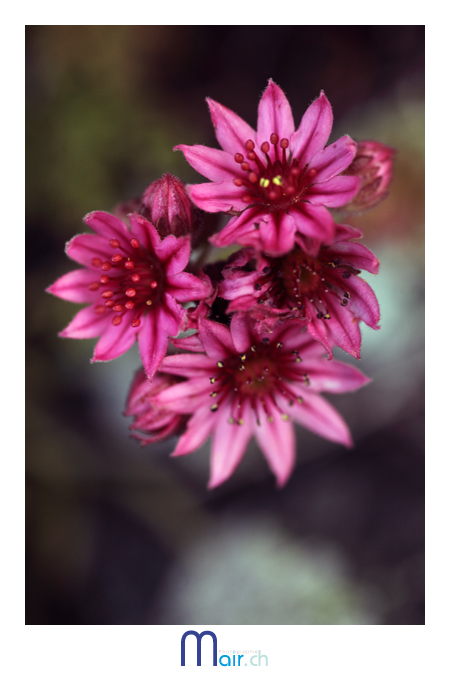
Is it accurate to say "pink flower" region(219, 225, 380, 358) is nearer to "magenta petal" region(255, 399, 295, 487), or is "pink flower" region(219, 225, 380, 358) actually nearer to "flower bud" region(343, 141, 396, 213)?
"flower bud" region(343, 141, 396, 213)

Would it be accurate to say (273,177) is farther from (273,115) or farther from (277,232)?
(277,232)

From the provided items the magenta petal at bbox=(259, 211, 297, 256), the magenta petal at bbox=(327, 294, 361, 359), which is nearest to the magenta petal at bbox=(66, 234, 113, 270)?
the magenta petal at bbox=(259, 211, 297, 256)

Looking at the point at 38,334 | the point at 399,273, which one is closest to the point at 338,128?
the point at 399,273

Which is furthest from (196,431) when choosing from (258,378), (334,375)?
(334,375)

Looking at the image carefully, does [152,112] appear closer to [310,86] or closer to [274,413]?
[310,86]
